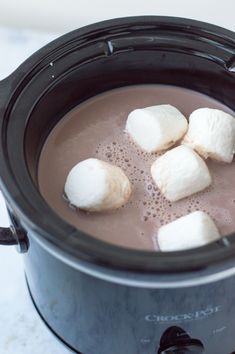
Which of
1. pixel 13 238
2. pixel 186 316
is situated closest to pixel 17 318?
pixel 13 238

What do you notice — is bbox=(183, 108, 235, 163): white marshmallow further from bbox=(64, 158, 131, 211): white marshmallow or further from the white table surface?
the white table surface

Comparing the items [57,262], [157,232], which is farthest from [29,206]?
[157,232]

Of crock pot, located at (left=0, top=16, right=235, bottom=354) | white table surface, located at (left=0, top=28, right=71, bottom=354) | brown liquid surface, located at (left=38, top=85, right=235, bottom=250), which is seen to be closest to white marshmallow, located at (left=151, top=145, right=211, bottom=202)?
brown liquid surface, located at (left=38, top=85, right=235, bottom=250)

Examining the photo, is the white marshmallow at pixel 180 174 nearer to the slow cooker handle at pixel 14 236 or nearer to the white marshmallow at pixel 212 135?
the white marshmallow at pixel 212 135

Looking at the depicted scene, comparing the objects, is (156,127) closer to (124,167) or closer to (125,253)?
(124,167)

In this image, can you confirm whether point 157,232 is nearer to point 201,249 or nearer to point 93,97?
point 201,249

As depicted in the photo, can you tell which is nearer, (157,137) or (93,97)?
(157,137)
